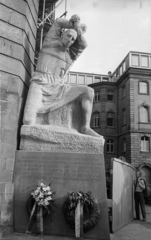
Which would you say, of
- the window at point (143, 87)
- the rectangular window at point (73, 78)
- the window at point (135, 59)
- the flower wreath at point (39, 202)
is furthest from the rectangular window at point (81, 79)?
the flower wreath at point (39, 202)

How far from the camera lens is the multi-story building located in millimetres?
31344

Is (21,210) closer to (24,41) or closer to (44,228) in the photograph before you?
(44,228)

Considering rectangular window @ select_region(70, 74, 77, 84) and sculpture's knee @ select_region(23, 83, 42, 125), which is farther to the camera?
rectangular window @ select_region(70, 74, 77, 84)

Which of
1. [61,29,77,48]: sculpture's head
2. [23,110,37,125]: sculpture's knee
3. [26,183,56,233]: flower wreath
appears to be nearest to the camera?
[26,183,56,233]: flower wreath

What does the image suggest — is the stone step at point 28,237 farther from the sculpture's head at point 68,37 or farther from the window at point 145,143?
the window at point 145,143

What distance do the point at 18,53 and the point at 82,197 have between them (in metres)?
3.39

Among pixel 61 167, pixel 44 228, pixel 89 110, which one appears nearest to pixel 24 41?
pixel 89 110

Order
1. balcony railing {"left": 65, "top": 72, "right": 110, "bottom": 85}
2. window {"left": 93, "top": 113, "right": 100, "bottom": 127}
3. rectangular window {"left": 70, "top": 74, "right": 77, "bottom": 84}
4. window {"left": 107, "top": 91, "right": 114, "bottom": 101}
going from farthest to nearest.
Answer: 1. balcony railing {"left": 65, "top": 72, "right": 110, "bottom": 85}
2. rectangular window {"left": 70, "top": 74, "right": 77, "bottom": 84}
3. window {"left": 107, "top": 91, "right": 114, "bottom": 101}
4. window {"left": 93, "top": 113, "right": 100, "bottom": 127}

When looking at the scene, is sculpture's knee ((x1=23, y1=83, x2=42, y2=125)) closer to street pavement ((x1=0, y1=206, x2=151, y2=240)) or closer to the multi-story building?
street pavement ((x1=0, y1=206, x2=151, y2=240))

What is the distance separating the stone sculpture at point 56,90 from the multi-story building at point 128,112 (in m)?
26.2

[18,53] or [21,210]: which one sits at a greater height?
[18,53]

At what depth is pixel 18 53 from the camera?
5.47 metres

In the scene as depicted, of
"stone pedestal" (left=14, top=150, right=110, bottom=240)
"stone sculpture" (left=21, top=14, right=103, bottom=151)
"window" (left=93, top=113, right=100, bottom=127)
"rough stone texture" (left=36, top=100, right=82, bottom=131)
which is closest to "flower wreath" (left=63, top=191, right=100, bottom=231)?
"stone pedestal" (left=14, top=150, right=110, bottom=240)

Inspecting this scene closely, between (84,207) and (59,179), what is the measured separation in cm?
72
